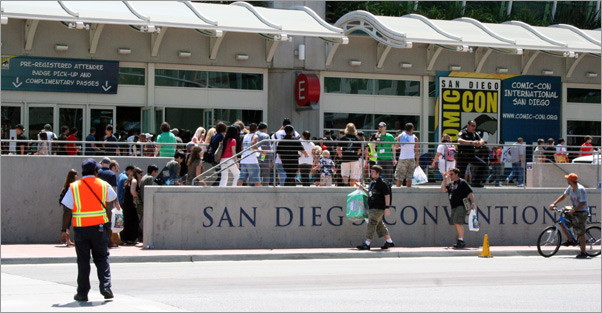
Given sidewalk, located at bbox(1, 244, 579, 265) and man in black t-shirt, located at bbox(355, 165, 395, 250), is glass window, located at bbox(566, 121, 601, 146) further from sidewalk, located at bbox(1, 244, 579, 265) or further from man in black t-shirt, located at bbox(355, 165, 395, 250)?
man in black t-shirt, located at bbox(355, 165, 395, 250)

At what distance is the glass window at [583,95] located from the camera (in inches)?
1519

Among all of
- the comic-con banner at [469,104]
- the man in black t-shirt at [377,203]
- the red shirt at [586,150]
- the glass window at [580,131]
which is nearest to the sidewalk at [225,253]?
the man in black t-shirt at [377,203]

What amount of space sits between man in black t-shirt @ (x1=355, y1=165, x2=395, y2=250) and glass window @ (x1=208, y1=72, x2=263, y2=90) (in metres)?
13.5

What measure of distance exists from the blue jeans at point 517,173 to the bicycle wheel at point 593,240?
2996mm

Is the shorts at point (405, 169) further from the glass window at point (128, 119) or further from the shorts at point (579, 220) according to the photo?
the glass window at point (128, 119)

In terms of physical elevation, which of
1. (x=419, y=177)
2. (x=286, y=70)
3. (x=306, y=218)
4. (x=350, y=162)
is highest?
(x=286, y=70)

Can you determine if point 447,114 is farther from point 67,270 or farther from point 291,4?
point 67,270

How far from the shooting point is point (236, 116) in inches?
1308

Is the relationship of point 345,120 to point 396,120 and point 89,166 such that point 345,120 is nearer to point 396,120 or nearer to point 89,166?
point 396,120

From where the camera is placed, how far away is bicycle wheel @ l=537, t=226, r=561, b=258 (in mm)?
19641

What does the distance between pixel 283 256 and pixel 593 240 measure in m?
6.58

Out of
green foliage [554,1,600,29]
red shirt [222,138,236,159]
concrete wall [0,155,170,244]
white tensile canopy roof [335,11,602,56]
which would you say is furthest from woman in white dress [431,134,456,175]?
green foliage [554,1,600,29]

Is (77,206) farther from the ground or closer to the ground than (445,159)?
closer to the ground

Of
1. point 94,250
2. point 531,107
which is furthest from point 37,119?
point 531,107
